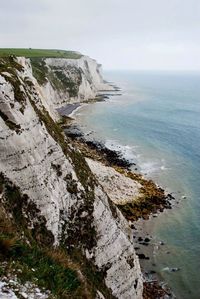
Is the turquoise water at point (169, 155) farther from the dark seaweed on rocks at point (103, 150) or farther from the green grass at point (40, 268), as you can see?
the green grass at point (40, 268)

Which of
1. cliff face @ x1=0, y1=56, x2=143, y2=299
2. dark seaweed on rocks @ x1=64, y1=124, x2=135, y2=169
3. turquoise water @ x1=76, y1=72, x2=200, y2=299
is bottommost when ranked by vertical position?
turquoise water @ x1=76, y1=72, x2=200, y2=299

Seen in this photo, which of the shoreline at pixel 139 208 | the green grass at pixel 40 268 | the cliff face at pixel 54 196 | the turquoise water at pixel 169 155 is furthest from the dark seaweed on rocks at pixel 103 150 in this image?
the green grass at pixel 40 268

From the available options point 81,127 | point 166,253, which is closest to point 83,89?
point 81,127

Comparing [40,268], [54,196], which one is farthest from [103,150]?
→ [40,268]

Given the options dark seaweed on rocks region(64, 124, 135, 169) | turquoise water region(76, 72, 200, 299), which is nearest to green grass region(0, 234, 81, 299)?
turquoise water region(76, 72, 200, 299)

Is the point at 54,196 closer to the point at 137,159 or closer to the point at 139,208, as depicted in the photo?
the point at 139,208

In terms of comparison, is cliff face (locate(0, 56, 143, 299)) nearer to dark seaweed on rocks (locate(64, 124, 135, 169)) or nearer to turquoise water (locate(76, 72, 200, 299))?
turquoise water (locate(76, 72, 200, 299))
